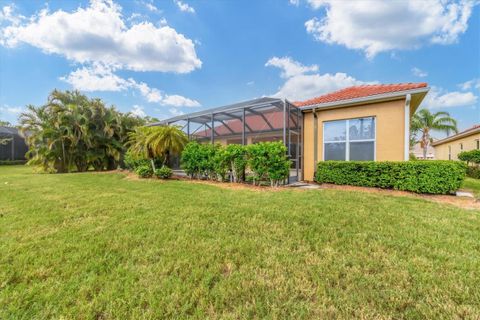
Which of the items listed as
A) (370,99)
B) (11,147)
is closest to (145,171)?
(370,99)

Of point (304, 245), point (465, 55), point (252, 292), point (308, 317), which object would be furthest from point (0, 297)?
point (465, 55)

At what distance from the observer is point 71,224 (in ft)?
12.3

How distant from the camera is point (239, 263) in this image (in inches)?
97.0

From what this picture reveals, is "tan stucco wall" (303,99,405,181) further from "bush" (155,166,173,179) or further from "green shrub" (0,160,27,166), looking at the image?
"green shrub" (0,160,27,166)

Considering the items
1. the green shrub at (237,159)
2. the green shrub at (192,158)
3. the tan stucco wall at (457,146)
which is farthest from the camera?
the tan stucco wall at (457,146)

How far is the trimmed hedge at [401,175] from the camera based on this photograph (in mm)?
6211

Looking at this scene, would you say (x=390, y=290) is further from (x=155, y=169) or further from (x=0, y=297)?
(x=155, y=169)

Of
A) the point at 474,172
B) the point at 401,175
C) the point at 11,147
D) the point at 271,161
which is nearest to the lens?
the point at 401,175

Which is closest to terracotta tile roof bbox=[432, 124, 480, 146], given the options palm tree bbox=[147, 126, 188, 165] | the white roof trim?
the white roof trim

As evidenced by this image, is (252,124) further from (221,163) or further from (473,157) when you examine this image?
(473,157)

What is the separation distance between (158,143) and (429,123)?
2695cm

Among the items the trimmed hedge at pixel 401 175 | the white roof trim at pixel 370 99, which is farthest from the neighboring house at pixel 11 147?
the trimmed hedge at pixel 401 175

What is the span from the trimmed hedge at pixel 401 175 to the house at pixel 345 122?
92 cm

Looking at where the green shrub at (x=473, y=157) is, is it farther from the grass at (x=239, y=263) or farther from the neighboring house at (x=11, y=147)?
the neighboring house at (x=11, y=147)
